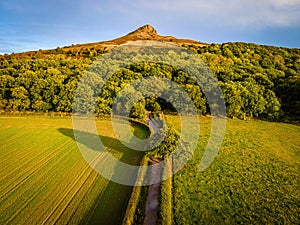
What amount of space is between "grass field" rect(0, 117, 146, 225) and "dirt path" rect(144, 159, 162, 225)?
232cm

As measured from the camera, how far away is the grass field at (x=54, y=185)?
Answer: 58.6 feet

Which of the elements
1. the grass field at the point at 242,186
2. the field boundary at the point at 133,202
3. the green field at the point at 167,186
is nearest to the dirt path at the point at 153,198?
the green field at the point at 167,186

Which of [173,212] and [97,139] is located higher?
[173,212]

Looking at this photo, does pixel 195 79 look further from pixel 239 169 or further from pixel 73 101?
pixel 239 169

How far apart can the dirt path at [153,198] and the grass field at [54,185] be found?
91.3 inches

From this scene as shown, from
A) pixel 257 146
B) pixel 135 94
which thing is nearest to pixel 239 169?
pixel 257 146

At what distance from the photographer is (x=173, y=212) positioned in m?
17.7

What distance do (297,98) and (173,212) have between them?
5607 cm

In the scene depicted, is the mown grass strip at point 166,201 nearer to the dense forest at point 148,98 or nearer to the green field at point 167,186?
the green field at point 167,186

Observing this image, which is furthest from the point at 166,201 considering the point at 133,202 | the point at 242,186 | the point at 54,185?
the point at 54,185

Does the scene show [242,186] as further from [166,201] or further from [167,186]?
[166,201]

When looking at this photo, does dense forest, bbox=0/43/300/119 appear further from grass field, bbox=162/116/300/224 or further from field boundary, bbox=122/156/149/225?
field boundary, bbox=122/156/149/225

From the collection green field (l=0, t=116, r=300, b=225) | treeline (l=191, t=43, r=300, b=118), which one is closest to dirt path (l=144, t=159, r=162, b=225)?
green field (l=0, t=116, r=300, b=225)

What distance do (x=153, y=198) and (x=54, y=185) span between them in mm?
10201
